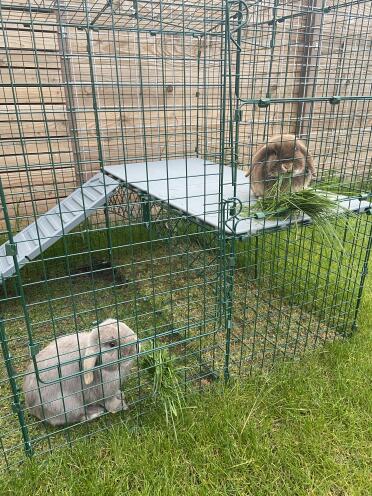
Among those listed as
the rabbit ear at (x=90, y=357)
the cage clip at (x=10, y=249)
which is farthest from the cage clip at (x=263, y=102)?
the rabbit ear at (x=90, y=357)

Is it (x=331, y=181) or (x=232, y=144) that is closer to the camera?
(x=232, y=144)

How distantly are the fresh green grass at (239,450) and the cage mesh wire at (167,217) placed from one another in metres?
0.16

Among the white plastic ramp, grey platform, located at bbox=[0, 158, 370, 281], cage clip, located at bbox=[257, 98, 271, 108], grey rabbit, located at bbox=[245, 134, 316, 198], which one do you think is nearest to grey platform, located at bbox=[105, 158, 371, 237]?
grey platform, located at bbox=[0, 158, 370, 281]

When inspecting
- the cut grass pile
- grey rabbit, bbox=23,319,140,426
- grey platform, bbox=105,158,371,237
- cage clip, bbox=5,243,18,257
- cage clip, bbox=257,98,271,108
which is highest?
cage clip, bbox=257,98,271,108

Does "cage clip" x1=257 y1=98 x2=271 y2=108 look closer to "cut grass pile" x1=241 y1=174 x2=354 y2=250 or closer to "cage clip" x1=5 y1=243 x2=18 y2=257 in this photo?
"cut grass pile" x1=241 y1=174 x2=354 y2=250

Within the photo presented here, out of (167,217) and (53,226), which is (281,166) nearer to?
(167,217)

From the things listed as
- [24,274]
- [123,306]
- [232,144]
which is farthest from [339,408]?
[24,274]

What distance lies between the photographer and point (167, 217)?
3.51 metres

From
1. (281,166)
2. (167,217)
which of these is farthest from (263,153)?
(167,217)

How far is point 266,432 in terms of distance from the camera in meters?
2.05

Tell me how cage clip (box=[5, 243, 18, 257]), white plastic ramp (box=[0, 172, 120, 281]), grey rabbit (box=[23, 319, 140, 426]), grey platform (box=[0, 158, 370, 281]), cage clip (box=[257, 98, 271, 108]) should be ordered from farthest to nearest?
white plastic ramp (box=[0, 172, 120, 281])
grey platform (box=[0, 158, 370, 281])
grey rabbit (box=[23, 319, 140, 426])
cage clip (box=[257, 98, 271, 108])
cage clip (box=[5, 243, 18, 257])

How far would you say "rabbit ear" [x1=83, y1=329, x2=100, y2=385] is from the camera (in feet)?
6.27

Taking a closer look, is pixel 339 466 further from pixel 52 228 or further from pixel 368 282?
pixel 52 228

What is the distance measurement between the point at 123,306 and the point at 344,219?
1.89m
